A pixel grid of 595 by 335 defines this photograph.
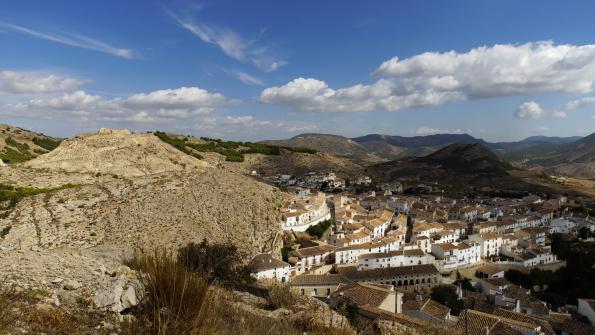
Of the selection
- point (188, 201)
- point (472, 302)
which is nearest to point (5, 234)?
point (188, 201)

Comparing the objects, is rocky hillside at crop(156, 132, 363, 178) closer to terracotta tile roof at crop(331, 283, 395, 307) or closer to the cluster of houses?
the cluster of houses

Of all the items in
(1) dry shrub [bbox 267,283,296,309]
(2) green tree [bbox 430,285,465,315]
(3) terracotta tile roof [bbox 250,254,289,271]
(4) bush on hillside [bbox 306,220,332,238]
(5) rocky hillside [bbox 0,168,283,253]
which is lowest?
(2) green tree [bbox 430,285,465,315]

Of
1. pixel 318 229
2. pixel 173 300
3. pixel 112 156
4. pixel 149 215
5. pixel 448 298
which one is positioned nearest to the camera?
pixel 173 300

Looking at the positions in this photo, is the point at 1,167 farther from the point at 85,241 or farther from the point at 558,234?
the point at 558,234

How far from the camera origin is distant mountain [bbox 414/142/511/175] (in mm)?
129750

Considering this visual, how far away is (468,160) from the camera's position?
472 feet

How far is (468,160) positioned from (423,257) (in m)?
110

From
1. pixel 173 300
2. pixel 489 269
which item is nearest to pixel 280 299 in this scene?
pixel 173 300

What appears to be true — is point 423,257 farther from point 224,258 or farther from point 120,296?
point 120,296

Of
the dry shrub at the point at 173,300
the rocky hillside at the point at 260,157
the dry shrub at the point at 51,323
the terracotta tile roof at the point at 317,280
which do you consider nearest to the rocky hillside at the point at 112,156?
the terracotta tile roof at the point at 317,280

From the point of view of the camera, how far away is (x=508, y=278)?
1761 inches

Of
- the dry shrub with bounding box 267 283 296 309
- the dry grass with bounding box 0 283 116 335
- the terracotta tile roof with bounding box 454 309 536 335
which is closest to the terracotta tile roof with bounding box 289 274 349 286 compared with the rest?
the terracotta tile roof with bounding box 454 309 536 335

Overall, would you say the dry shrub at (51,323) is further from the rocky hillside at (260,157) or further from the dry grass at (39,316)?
the rocky hillside at (260,157)

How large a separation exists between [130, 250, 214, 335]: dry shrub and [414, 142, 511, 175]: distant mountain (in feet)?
428
